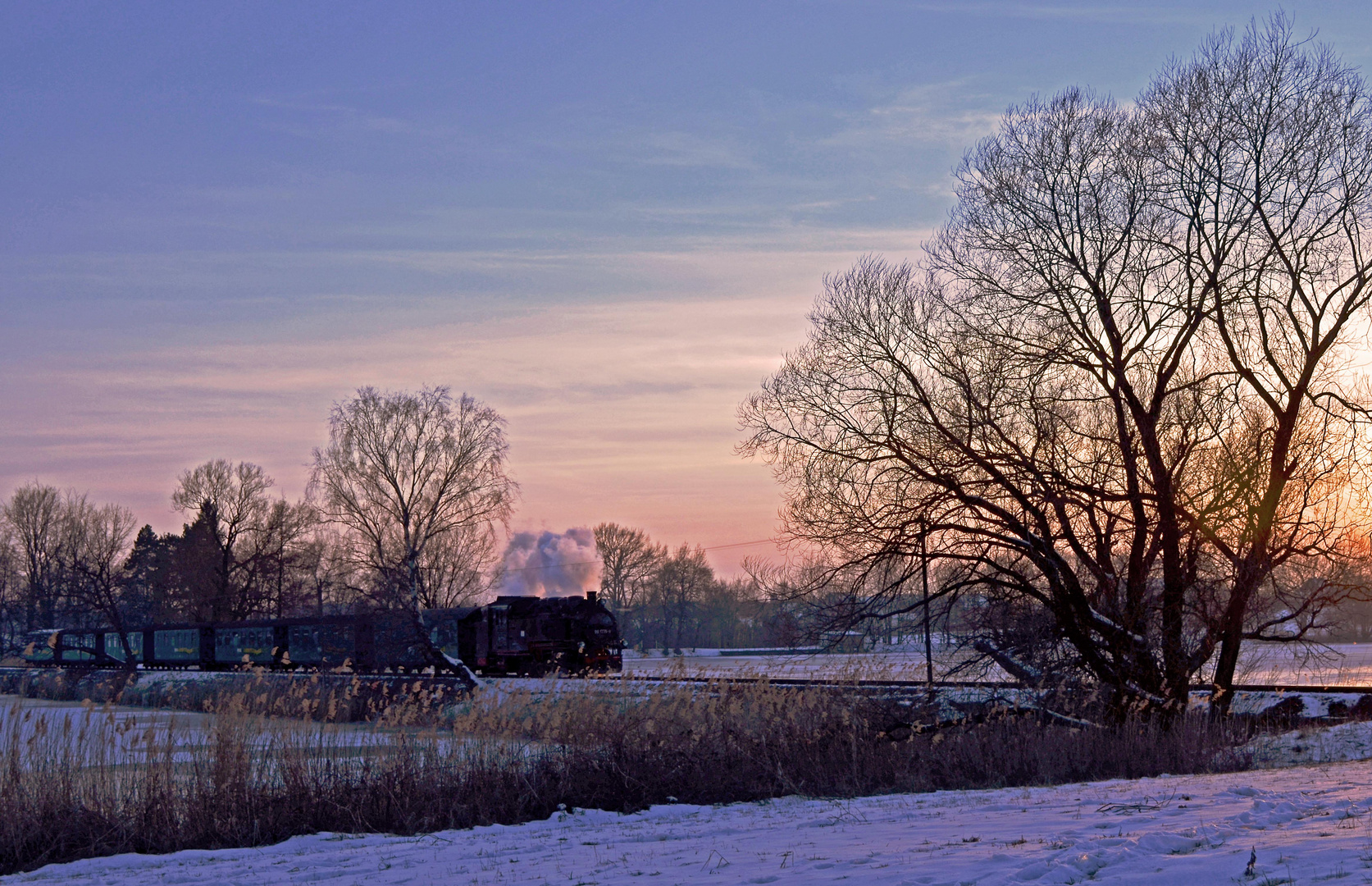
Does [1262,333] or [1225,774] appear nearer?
[1225,774]

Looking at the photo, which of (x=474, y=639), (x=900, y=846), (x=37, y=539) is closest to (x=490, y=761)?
(x=900, y=846)

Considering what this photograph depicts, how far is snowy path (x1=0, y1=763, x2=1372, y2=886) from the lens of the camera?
6.04m

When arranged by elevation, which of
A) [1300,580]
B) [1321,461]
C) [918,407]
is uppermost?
[918,407]

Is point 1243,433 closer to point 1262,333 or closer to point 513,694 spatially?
point 1262,333

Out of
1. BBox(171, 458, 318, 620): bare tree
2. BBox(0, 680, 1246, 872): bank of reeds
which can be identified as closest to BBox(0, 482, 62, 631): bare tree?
BBox(171, 458, 318, 620): bare tree

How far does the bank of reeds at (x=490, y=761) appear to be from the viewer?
1038cm

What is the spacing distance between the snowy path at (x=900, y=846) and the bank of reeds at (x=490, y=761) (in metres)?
0.70

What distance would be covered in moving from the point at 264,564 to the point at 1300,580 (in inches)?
2409

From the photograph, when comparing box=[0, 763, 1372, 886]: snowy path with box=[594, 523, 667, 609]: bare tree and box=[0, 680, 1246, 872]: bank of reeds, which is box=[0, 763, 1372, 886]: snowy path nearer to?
box=[0, 680, 1246, 872]: bank of reeds

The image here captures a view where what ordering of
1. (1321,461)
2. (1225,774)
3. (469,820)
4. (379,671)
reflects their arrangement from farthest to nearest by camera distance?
(379,671)
(1321,461)
(1225,774)
(469,820)

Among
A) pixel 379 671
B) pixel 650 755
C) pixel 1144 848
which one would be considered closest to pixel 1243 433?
pixel 650 755

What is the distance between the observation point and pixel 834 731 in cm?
1484

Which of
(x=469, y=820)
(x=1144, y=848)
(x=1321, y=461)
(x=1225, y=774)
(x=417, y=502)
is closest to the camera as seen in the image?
(x=1144, y=848)

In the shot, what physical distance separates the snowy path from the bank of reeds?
2.30 ft
